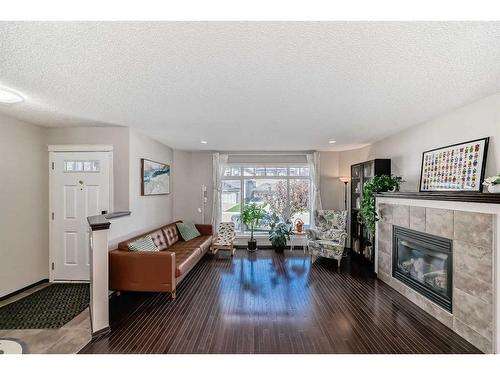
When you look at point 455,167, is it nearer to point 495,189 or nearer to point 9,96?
point 495,189

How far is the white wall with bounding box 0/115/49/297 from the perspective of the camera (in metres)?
3.04

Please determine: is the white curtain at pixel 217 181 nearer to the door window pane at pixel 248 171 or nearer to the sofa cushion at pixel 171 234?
the door window pane at pixel 248 171

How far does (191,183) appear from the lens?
585 centimetres

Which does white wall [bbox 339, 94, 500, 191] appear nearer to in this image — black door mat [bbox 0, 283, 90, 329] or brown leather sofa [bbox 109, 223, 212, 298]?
brown leather sofa [bbox 109, 223, 212, 298]

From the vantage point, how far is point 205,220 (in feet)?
19.1

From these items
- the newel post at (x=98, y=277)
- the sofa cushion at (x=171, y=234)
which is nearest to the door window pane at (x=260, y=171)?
the sofa cushion at (x=171, y=234)

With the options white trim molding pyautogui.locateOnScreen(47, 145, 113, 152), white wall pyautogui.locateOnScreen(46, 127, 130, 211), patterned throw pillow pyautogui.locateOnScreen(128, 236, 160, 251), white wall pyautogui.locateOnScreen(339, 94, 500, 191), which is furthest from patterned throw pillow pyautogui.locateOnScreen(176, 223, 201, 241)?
white wall pyautogui.locateOnScreen(339, 94, 500, 191)

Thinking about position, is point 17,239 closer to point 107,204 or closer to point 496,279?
point 107,204

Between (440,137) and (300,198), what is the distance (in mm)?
3258

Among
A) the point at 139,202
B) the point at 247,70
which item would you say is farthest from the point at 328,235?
the point at 247,70

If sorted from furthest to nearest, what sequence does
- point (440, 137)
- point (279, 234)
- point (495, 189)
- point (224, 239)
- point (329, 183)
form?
point (329, 183), point (279, 234), point (224, 239), point (440, 137), point (495, 189)

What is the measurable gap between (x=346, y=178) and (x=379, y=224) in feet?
5.44

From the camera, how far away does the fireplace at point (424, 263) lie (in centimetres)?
253

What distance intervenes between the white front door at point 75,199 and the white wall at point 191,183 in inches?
88.5
